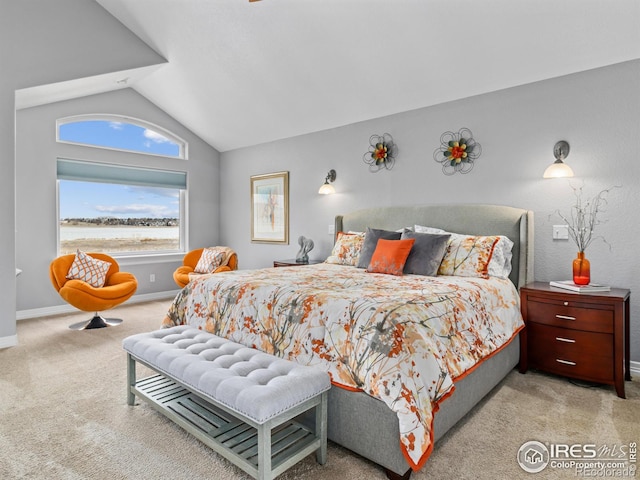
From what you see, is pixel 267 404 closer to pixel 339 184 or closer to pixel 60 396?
pixel 60 396

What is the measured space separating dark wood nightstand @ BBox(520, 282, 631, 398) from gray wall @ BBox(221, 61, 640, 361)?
46 cm

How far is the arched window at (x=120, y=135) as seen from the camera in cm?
496

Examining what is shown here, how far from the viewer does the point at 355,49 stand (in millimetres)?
3562

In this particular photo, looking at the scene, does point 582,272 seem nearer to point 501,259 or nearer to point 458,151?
point 501,259

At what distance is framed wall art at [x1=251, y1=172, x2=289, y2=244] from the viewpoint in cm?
550

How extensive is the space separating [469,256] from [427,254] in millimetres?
345

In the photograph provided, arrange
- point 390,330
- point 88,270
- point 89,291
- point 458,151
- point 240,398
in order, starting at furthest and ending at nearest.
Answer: point 88,270 → point 89,291 → point 458,151 → point 390,330 → point 240,398

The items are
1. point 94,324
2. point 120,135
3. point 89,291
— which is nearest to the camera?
point 89,291

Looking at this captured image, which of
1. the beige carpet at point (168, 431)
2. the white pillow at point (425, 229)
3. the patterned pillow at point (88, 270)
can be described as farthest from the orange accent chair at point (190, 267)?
the white pillow at point (425, 229)

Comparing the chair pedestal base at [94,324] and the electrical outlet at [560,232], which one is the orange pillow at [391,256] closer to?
the electrical outlet at [560,232]

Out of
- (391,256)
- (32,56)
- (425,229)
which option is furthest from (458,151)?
(32,56)

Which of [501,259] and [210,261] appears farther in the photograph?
[210,261]

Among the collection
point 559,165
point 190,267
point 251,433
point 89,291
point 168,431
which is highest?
point 559,165

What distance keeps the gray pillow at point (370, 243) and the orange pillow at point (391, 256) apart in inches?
7.1
